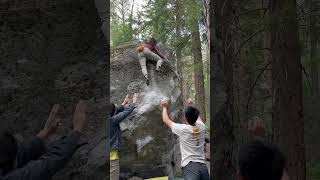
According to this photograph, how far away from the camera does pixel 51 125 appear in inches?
132

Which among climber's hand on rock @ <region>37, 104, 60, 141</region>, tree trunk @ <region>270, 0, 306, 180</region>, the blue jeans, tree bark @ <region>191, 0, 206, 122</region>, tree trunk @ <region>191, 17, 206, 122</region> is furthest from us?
tree trunk @ <region>191, 17, 206, 122</region>

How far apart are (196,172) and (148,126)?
5273 millimetres

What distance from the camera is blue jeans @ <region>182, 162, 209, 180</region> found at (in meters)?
4.86

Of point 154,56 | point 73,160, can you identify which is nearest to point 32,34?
point 73,160

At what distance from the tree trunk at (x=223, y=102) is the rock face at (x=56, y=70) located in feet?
3.53

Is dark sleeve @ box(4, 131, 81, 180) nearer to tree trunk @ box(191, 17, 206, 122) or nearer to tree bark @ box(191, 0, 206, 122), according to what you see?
tree bark @ box(191, 0, 206, 122)

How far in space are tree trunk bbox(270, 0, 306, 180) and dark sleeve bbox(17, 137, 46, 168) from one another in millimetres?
1760

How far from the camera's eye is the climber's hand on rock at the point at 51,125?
3.10 m

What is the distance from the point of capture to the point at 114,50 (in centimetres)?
1130

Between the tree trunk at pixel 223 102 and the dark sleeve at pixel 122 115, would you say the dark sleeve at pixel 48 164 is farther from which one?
the dark sleeve at pixel 122 115

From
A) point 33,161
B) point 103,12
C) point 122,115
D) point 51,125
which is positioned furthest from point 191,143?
point 33,161

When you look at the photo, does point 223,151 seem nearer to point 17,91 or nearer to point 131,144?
point 17,91

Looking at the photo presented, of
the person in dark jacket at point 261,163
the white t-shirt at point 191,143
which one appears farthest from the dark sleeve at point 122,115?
the person in dark jacket at point 261,163

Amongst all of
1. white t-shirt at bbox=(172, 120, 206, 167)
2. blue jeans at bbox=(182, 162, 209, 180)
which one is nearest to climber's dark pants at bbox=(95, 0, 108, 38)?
white t-shirt at bbox=(172, 120, 206, 167)
